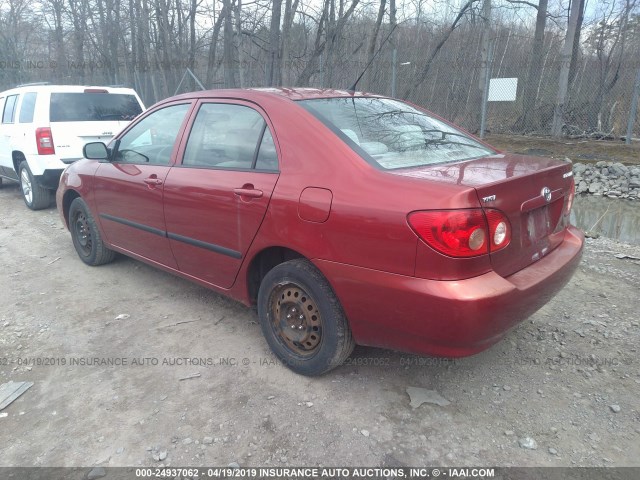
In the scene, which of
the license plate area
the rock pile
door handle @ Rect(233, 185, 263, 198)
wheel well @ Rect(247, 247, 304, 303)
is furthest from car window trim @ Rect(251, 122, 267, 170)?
the rock pile

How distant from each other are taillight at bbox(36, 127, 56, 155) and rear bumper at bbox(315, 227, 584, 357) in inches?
237

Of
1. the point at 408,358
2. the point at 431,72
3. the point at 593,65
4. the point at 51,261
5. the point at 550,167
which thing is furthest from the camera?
the point at 431,72

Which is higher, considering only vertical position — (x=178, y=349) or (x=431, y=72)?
(x=431, y=72)

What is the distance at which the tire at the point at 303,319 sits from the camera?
268 cm

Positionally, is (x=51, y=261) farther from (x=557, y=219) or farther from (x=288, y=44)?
(x=288, y=44)

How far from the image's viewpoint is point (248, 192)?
2943 millimetres

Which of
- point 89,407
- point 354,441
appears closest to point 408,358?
point 354,441

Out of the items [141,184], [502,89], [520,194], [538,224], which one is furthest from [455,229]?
[502,89]

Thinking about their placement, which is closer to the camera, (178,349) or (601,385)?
(601,385)

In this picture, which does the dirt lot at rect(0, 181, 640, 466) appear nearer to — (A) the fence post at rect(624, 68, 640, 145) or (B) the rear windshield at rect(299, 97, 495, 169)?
(B) the rear windshield at rect(299, 97, 495, 169)

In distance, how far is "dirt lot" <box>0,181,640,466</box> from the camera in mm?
2373

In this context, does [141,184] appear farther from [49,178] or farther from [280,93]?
[49,178]

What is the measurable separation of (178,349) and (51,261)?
2.71 m

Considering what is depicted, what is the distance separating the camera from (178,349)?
3340mm
